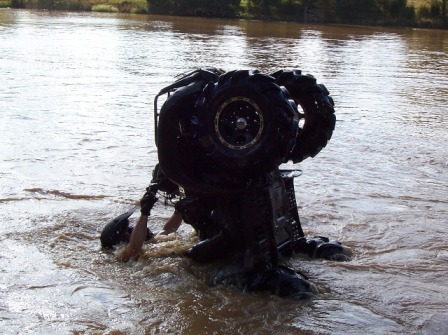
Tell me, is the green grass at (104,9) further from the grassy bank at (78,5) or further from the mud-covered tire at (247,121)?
the mud-covered tire at (247,121)

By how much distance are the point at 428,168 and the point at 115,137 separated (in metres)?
4.64

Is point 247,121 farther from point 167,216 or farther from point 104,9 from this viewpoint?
point 104,9

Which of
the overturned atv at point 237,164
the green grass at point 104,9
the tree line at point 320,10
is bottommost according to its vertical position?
the overturned atv at point 237,164

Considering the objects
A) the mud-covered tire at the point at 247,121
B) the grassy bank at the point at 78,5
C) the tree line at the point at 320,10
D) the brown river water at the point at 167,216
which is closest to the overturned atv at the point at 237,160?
the mud-covered tire at the point at 247,121

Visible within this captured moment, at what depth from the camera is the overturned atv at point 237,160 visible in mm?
5277

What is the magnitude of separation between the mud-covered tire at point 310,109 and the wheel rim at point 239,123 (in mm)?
861

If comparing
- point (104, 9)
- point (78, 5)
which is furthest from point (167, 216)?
point (78, 5)

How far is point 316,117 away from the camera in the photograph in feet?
20.6

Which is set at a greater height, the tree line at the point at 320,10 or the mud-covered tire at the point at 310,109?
the tree line at the point at 320,10

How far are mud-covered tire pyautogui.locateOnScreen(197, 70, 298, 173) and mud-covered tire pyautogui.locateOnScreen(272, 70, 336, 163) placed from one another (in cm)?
80

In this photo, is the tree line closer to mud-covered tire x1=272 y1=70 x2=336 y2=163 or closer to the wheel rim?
mud-covered tire x1=272 y1=70 x2=336 y2=163

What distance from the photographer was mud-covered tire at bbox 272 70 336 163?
6.15 metres

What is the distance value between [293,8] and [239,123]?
6400 centimetres

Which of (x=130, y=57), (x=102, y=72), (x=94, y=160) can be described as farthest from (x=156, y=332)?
(x=130, y=57)
